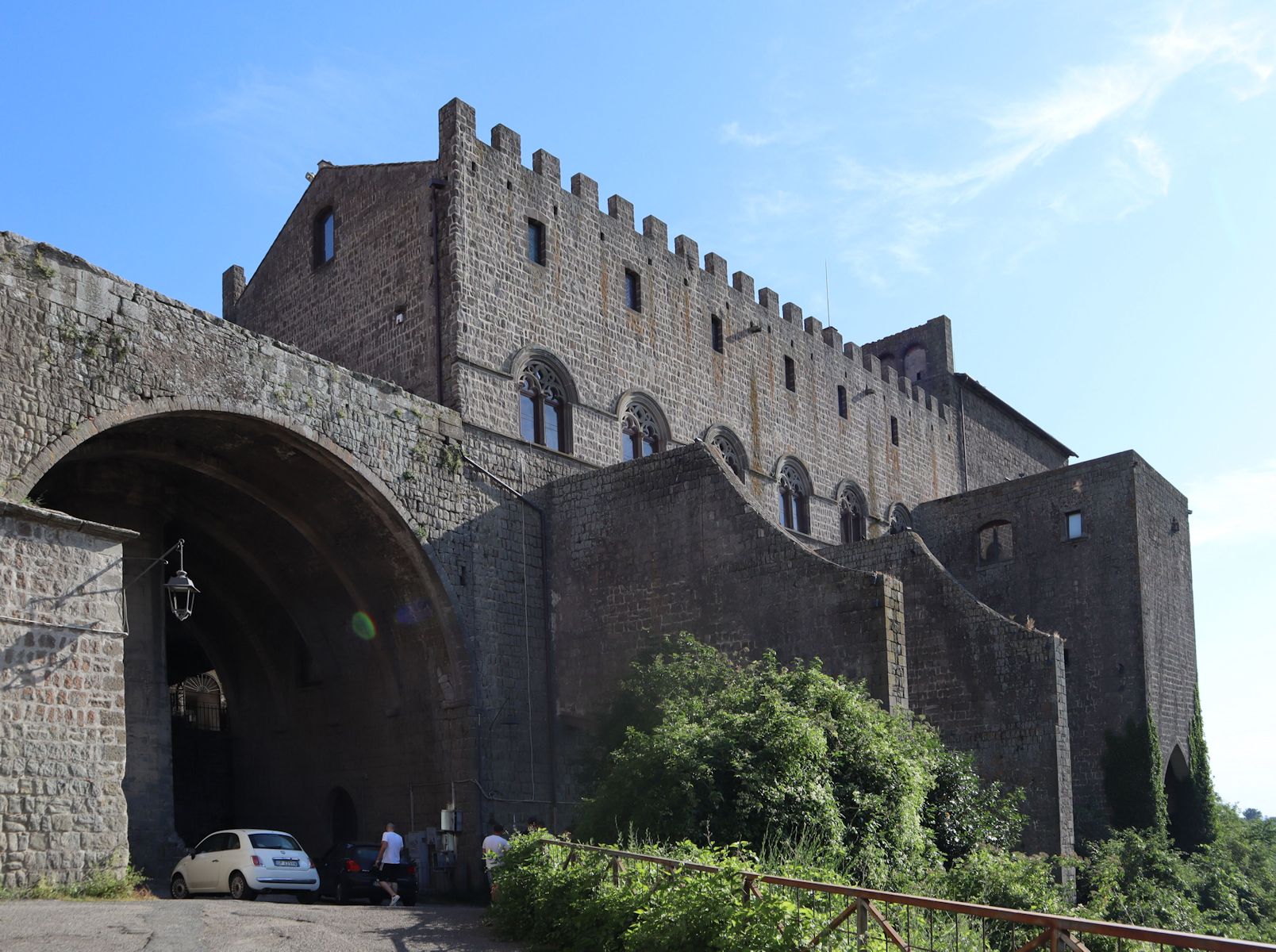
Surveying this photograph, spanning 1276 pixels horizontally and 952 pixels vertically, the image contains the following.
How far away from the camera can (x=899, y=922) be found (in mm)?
8938

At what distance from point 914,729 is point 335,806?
1114 centimetres

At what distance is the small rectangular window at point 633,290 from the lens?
88.0 feet

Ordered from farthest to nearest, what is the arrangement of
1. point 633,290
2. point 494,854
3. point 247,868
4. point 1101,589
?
1. point 1101,589
2. point 633,290
3. point 247,868
4. point 494,854

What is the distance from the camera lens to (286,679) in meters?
24.0

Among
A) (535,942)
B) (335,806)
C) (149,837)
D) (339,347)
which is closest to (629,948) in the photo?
(535,942)

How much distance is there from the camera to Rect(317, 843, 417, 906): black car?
58.3ft

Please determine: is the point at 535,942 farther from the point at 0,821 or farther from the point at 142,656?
the point at 142,656

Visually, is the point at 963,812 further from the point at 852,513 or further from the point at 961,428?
the point at 961,428

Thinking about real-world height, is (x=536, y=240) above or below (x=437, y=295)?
above

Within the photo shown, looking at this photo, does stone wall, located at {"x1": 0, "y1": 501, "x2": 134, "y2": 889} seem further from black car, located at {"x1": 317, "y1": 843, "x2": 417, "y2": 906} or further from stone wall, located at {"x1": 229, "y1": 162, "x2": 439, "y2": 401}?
stone wall, located at {"x1": 229, "y1": 162, "x2": 439, "y2": 401}

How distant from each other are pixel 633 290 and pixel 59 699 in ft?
51.6

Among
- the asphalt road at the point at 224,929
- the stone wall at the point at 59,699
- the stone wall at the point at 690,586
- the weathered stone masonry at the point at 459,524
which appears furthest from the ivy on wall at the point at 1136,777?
the stone wall at the point at 59,699

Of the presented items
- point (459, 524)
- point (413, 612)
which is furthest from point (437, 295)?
point (413, 612)

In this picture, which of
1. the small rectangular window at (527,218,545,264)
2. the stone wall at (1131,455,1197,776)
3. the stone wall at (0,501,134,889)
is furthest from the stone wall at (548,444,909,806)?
the stone wall at (1131,455,1197,776)
